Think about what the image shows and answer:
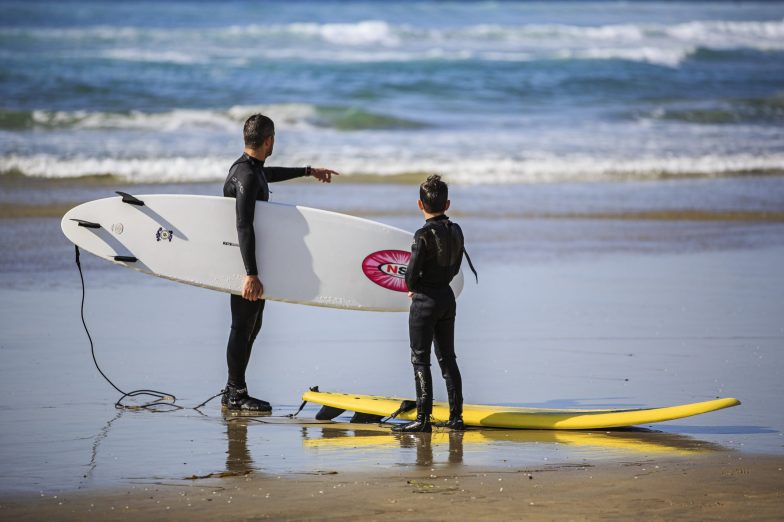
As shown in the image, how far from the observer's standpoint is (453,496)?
12.5ft

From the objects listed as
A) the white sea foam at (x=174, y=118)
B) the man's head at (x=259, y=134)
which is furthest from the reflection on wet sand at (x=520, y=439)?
the white sea foam at (x=174, y=118)

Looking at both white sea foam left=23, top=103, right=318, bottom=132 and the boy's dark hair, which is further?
white sea foam left=23, top=103, right=318, bottom=132

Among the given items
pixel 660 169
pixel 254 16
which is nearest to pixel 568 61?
pixel 660 169

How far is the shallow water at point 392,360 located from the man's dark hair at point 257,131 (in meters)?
1.29

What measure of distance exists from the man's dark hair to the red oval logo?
36.9 inches

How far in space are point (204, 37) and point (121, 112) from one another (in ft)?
55.0

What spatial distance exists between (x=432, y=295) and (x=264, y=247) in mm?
1147

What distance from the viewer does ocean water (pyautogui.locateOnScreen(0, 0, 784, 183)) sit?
15.1m

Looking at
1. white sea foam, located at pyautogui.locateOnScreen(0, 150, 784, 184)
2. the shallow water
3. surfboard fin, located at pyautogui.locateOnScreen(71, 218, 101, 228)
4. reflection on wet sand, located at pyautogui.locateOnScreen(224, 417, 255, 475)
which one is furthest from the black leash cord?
white sea foam, located at pyautogui.locateOnScreen(0, 150, 784, 184)

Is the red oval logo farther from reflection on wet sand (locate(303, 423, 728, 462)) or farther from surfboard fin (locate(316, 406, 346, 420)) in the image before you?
reflection on wet sand (locate(303, 423, 728, 462))

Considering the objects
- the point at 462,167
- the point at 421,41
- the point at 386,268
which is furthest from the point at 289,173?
the point at 421,41

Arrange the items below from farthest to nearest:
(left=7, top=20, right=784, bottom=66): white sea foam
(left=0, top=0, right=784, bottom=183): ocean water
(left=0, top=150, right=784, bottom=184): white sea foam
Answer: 1. (left=7, top=20, right=784, bottom=66): white sea foam
2. (left=0, top=0, right=784, bottom=183): ocean water
3. (left=0, top=150, right=784, bottom=184): white sea foam

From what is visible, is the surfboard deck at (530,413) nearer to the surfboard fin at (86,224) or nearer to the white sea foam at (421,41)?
the surfboard fin at (86,224)

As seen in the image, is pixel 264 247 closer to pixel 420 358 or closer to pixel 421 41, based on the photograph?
pixel 420 358
